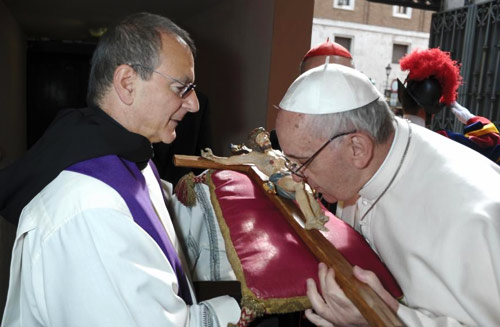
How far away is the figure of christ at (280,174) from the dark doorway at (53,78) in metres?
9.98

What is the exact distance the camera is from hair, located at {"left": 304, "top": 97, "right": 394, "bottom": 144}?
150 cm

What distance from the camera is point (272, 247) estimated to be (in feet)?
4.57

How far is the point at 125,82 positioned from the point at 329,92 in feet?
2.38

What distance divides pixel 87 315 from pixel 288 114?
938mm

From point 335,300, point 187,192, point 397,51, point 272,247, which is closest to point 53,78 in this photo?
point 187,192

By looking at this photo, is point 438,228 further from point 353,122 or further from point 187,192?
point 187,192

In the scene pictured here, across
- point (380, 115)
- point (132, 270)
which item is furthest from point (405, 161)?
point (132, 270)

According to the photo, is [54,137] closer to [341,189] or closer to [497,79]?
[341,189]

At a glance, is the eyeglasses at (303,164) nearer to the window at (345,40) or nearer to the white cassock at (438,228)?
the white cassock at (438,228)

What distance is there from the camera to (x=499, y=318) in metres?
1.21

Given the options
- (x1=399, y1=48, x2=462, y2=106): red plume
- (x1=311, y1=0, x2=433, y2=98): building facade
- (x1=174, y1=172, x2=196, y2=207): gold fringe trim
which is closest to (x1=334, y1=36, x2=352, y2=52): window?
(x1=311, y1=0, x2=433, y2=98): building facade

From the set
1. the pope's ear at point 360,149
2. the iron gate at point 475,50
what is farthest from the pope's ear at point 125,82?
the iron gate at point 475,50

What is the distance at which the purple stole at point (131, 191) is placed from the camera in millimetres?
1348

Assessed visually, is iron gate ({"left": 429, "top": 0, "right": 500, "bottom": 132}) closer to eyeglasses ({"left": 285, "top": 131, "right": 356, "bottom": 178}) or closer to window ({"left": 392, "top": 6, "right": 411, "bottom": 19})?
eyeglasses ({"left": 285, "top": 131, "right": 356, "bottom": 178})
